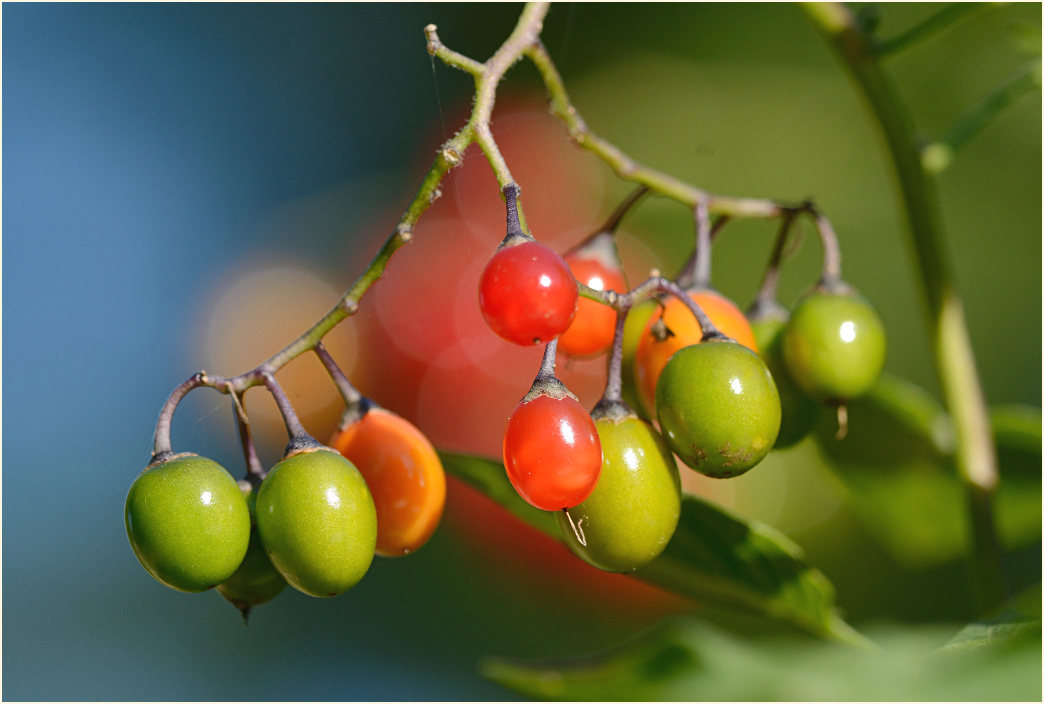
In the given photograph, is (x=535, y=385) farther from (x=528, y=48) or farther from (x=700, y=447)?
(x=528, y=48)

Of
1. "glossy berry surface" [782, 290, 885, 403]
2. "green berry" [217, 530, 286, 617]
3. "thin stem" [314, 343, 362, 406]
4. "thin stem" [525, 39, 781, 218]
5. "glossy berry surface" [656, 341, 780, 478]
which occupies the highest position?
"thin stem" [525, 39, 781, 218]

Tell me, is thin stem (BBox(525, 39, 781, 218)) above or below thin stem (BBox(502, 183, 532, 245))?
above

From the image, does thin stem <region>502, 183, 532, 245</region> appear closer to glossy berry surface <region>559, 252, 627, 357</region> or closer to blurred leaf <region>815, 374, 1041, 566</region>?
glossy berry surface <region>559, 252, 627, 357</region>

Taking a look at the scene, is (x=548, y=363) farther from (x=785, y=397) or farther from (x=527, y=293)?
(x=785, y=397)

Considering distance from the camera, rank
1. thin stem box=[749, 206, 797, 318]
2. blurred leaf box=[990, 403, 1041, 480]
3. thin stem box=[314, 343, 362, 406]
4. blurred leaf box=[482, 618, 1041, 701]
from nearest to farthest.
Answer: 1. blurred leaf box=[482, 618, 1041, 701]
2. thin stem box=[314, 343, 362, 406]
3. thin stem box=[749, 206, 797, 318]
4. blurred leaf box=[990, 403, 1041, 480]

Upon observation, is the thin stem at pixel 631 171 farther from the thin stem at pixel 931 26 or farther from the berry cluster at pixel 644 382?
the thin stem at pixel 931 26

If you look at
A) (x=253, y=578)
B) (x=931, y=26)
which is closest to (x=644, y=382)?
(x=253, y=578)

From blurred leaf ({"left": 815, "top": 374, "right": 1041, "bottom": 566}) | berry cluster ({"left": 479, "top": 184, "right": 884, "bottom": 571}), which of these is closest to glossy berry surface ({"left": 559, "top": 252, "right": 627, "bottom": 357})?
berry cluster ({"left": 479, "top": 184, "right": 884, "bottom": 571})
